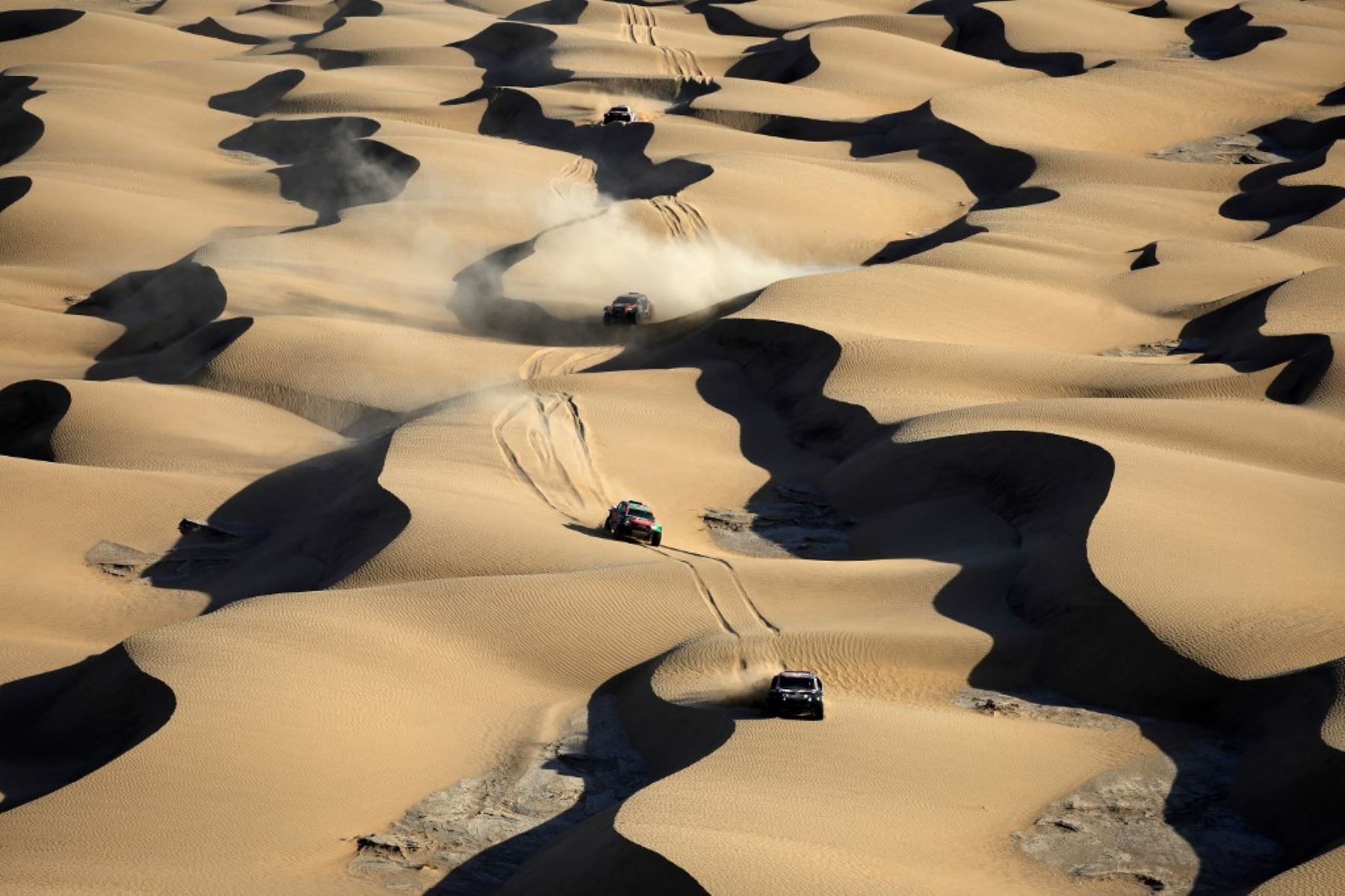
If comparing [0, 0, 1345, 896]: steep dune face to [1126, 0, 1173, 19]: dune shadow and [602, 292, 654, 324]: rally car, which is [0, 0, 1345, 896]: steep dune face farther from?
[1126, 0, 1173, 19]: dune shadow

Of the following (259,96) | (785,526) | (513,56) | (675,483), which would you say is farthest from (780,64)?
(785,526)

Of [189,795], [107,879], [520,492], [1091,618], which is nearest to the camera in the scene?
[107,879]

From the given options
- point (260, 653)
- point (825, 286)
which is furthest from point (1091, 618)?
point (825, 286)

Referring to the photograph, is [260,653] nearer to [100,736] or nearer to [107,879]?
[100,736]

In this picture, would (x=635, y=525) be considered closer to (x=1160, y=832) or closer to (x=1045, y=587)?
(x=1045, y=587)

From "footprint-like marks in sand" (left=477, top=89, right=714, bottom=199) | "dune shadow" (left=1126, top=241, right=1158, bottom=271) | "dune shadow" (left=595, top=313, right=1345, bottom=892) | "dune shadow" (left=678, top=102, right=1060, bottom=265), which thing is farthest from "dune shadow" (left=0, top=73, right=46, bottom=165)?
"dune shadow" (left=1126, top=241, right=1158, bottom=271)

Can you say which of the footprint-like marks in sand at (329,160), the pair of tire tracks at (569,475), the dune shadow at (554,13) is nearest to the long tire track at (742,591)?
the pair of tire tracks at (569,475)

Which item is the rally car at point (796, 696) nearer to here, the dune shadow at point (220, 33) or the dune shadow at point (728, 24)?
the dune shadow at point (728, 24)
